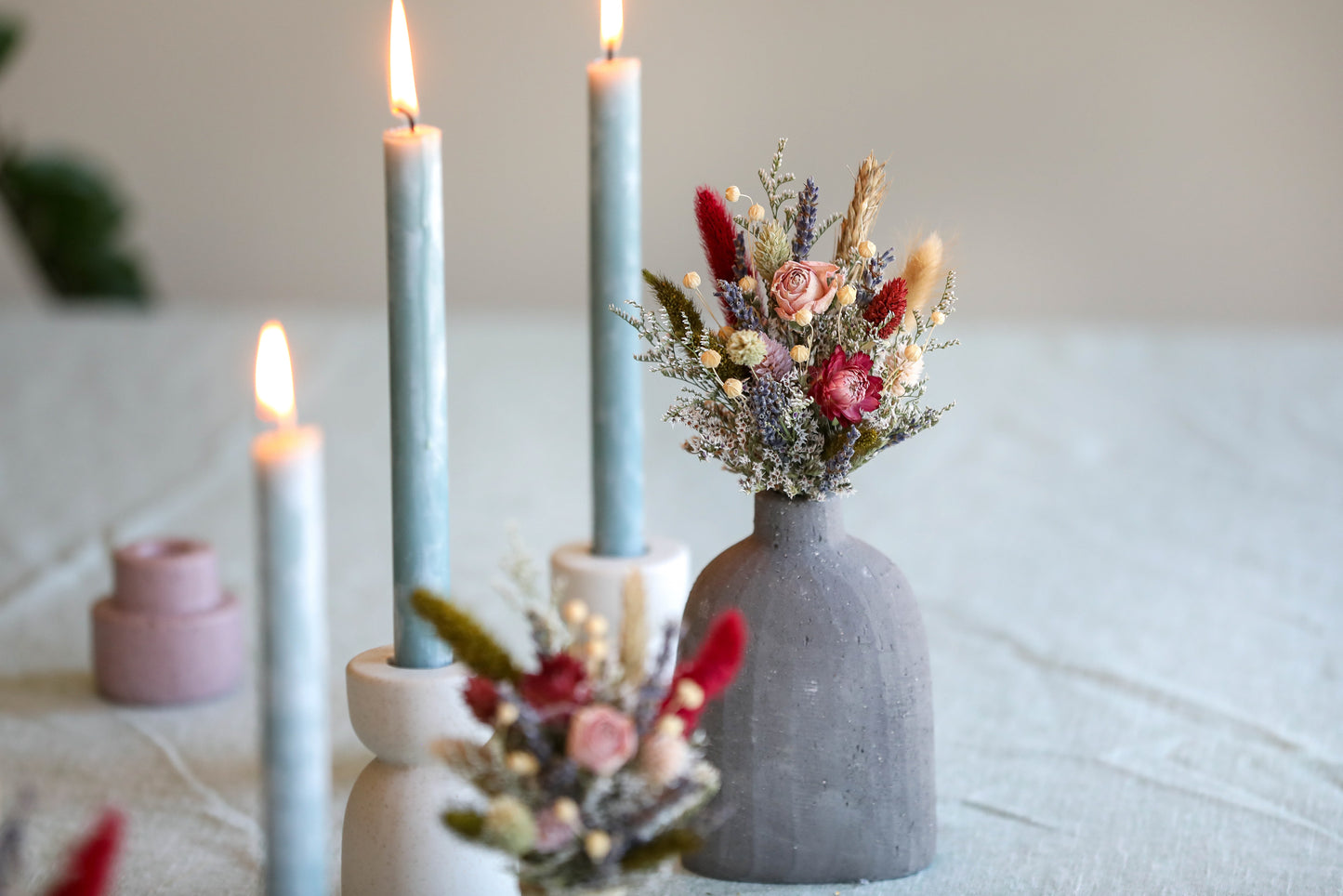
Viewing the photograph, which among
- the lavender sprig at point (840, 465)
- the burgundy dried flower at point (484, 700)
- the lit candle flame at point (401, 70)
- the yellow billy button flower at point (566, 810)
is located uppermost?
the lit candle flame at point (401, 70)

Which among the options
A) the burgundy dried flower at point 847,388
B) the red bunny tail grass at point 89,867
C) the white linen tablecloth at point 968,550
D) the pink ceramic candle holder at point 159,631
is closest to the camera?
the red bunny tail grass at point 89,867

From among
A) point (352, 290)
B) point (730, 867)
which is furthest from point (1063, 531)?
point (352, 290)

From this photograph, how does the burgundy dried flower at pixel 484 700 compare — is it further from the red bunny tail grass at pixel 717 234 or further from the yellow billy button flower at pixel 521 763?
the red bunny tail grass at pixel 717 234

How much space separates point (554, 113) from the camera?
2.31 m

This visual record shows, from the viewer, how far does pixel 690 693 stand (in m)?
0.52

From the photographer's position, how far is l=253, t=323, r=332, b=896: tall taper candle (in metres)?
0.45

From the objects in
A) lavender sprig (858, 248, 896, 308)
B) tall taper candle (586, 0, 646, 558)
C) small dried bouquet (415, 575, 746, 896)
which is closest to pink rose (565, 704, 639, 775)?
small dried bouquet (415, 575, 746, 896)

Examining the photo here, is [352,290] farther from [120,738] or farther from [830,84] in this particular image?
[120,738]

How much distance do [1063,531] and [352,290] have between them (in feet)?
4.86

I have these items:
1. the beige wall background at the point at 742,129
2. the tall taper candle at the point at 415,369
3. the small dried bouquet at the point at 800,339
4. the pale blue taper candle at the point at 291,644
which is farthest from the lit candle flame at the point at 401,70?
the beige wall background at the point at 742,129

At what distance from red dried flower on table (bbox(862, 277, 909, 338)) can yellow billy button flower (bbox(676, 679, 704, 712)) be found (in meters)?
0.21

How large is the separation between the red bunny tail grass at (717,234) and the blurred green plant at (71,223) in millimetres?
1855

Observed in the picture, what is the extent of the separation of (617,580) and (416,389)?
25cm

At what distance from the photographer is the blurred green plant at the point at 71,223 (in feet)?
7.26
